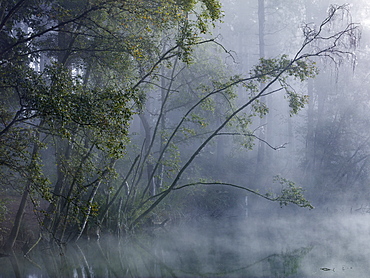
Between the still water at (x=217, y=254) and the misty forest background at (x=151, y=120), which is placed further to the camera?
the still water at (x=217, y=254)

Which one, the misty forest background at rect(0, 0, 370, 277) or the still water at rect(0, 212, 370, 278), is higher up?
the misty forest background at rect(0, 0, 370, 277)

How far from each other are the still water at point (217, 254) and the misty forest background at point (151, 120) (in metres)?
0.40

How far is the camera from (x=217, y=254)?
11.4 m

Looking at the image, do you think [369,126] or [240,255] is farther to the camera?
[369,126]

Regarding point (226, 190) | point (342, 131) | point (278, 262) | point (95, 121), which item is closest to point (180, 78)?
point (226, 190)

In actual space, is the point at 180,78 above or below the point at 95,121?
above

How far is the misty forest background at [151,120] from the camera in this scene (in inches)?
303

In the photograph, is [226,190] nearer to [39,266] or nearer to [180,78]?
A: [180,78]

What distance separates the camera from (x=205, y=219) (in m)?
17.5

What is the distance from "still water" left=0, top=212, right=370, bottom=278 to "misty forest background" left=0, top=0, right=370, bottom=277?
0.40 metres

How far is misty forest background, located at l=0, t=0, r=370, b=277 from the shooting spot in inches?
303

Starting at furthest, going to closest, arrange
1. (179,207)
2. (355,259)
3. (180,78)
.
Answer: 1. (180,78)
2. (179,207)
3. (355,259)

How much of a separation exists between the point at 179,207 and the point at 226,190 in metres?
3.47

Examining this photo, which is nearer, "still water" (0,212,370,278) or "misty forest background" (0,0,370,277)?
"misty forest background" (0,0,370,277)
